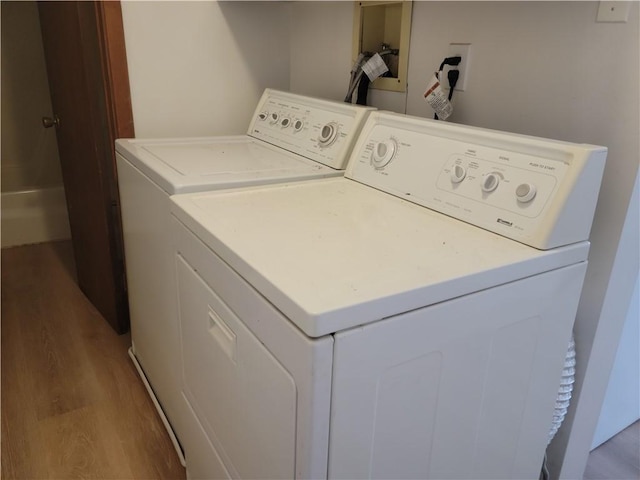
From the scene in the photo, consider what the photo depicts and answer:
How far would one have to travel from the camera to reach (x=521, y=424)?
108 centimetres

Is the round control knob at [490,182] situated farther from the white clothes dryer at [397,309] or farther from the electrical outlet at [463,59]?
the electrical outlet at [463,59]

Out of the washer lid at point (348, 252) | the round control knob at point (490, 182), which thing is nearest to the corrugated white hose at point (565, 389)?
the washer lid at point (348, 252)

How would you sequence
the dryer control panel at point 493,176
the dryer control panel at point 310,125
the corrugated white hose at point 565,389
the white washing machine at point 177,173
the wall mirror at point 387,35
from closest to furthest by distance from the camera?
1. the dryer control panel at point 493,176
2. the corrugated white hose at point 565,389
3. the white washing machine at point 177,173
4. the dryer control panel at point 310,125
5. the wall mirror at point 387,35

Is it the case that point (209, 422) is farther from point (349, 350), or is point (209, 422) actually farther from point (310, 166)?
point (310, 166)

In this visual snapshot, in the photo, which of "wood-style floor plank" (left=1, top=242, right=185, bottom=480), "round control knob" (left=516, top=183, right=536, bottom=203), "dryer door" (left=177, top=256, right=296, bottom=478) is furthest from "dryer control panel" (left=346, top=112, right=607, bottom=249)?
"wood-style floor plank" (left=1, top=242, right=185, bottom=480)

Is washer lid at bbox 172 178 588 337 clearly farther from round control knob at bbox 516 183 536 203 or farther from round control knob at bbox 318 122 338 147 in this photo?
round control knob at bbox 318 122 338 147

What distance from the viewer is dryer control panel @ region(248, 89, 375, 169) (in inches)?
56.7

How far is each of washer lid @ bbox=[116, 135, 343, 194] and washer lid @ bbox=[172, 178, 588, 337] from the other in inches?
2.4

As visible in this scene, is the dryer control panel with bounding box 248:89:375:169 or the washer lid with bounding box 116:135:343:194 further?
the dryer control panel with bounding box 248:89:375:169

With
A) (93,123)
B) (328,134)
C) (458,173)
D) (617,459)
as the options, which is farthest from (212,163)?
(617,459)

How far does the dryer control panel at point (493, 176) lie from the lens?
36.6 inches

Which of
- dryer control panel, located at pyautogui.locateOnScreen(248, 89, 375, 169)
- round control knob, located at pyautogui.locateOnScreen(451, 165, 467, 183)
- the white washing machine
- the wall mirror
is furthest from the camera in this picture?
the wall mirror

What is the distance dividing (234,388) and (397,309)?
390 millimetres

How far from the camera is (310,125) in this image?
160 cm
